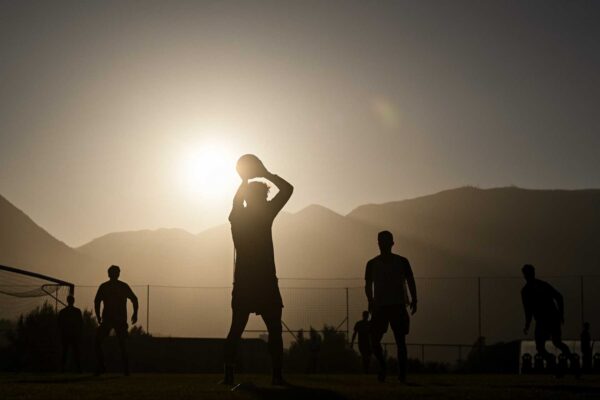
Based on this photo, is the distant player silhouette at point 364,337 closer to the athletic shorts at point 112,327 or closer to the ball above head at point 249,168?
the athletic shorts at point 112,327

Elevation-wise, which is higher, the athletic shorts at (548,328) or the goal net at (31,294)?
the goal net at (31,294)

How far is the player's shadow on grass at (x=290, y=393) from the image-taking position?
343 inches

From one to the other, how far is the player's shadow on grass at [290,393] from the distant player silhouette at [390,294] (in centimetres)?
257

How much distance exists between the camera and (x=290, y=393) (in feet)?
30.4

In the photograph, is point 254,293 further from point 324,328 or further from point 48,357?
point 324,328

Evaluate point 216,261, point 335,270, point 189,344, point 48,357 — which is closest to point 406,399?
point 48,357

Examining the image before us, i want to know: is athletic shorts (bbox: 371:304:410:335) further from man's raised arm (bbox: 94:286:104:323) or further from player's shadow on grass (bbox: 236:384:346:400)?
man's raised arm (bbox: 94:286:104:323)

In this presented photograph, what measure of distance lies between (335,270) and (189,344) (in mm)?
101123

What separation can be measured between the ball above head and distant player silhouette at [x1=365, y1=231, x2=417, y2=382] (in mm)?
2665

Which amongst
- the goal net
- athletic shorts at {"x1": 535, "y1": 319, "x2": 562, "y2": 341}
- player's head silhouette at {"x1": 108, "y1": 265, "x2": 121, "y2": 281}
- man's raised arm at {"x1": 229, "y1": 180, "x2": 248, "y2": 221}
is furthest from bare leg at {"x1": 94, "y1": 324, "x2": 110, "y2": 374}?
the goal net

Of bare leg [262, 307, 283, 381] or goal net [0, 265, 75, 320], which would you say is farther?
goal net [0, 265, 75, 320]

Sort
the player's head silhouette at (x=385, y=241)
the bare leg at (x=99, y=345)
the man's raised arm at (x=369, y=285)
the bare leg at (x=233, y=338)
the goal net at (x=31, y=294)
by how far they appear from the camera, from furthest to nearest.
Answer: the goal net at (x=31, y=294), the bare leg at (x=99, y=345), the man's raised arm at (x=369, y=285), the player's head silhouette at (x=385, y=241), the bare leg at (x=233, y=338)

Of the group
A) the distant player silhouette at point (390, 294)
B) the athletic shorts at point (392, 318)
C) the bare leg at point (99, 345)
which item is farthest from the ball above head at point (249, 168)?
the bare leg at point (99, 345)

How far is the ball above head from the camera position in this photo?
10516mm
